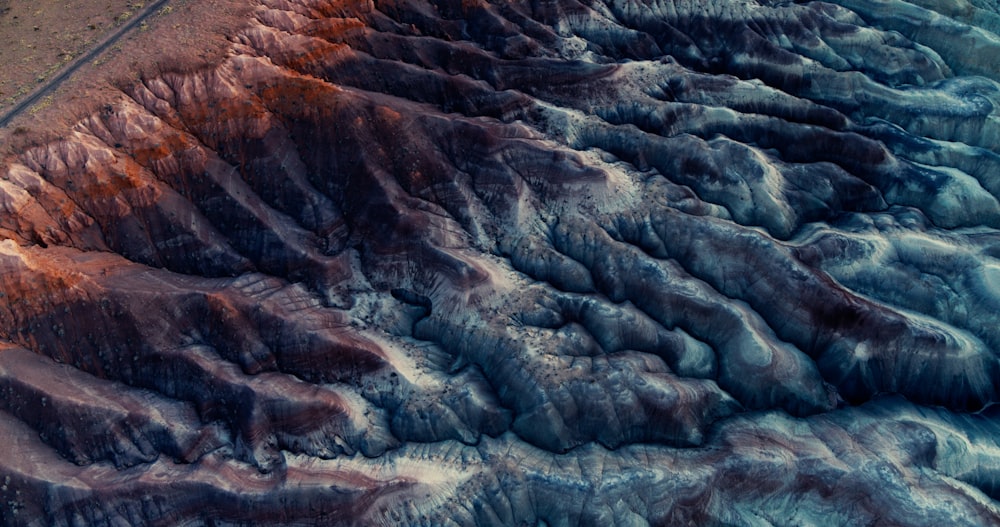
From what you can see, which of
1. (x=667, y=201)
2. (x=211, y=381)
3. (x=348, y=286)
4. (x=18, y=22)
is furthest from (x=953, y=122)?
(x=18, y=22)

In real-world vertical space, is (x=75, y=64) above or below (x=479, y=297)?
above

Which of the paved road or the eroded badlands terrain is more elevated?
Answer: the paved road

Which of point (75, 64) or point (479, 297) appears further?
point (75, 64)

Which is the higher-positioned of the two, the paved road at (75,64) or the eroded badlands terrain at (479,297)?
the paved road at (75,64)

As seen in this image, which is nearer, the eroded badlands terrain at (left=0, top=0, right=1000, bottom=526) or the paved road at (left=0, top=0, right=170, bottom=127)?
the eroded badlands terrain at (left=0, top=0, right=1000, bottom=526)

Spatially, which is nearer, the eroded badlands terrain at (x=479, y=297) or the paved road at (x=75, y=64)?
the eroded badlands terrain at (x=479, y=297)
